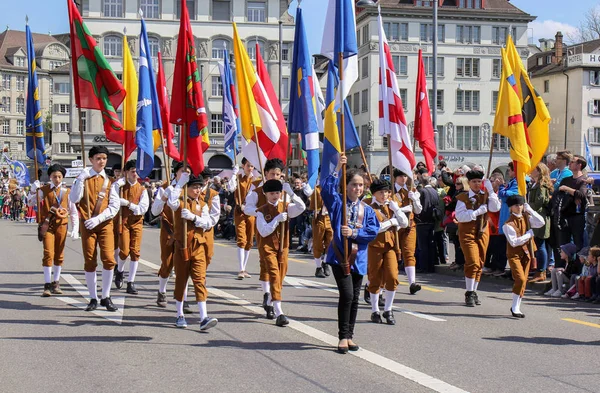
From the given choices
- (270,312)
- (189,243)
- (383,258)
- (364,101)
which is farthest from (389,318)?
(364,101)

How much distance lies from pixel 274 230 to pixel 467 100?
63.6 m

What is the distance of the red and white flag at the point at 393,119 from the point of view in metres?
12.7

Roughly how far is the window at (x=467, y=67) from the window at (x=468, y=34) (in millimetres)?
1551

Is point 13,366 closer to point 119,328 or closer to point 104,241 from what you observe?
point 119,328

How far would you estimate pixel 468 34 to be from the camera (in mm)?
71938

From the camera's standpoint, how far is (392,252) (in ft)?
34.6

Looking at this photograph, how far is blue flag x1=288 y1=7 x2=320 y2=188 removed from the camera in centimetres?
1130

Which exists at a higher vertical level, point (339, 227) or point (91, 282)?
point (339, 227)

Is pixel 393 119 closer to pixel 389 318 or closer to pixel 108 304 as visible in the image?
pixel 389 318

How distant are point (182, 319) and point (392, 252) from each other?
2.69m

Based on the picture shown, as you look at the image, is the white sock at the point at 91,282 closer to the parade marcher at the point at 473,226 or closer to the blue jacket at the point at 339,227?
the blue jacket at the point at 339,227

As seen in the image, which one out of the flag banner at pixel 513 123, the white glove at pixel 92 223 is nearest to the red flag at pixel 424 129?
the flag banner at pixel 513 123

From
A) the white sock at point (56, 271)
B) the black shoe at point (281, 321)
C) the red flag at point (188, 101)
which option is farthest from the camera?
the white sock at point (56, 271)

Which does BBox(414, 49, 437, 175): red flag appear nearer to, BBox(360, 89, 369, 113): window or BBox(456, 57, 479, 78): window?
BBox(360, 89, 369, 113): window
